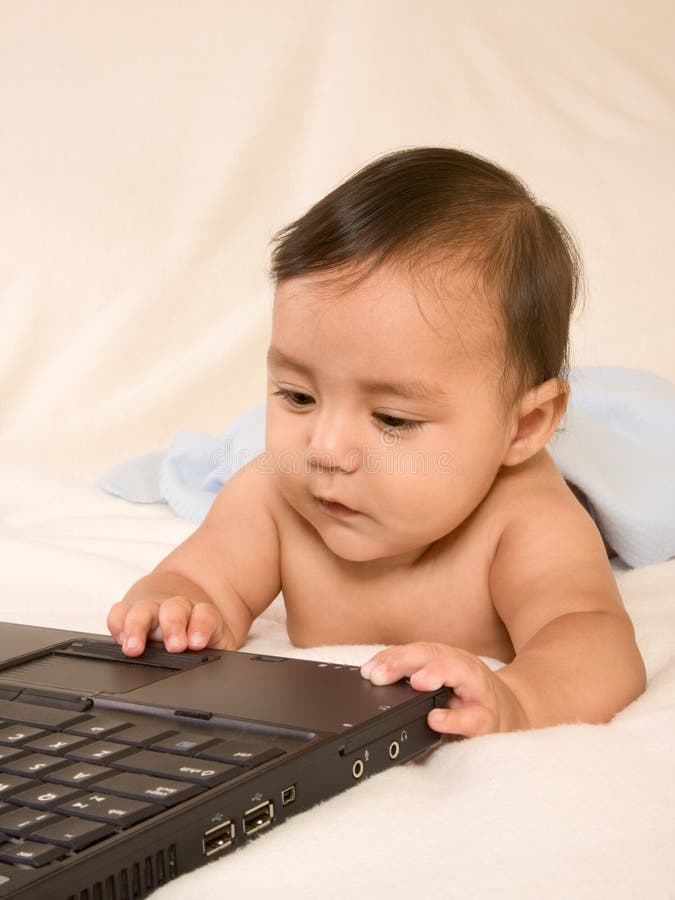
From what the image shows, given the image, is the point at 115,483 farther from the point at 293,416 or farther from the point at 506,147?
the point at 506,147

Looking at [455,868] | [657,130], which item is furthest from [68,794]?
[657,130]

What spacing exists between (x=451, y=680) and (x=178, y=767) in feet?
0.75

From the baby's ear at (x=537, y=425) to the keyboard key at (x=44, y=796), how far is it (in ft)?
1.98

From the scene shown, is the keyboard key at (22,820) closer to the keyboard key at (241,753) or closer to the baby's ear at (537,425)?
the keyboard key at (241,753)

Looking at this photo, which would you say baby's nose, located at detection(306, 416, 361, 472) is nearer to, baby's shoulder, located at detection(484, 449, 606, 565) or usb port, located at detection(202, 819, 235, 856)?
baby's shoulder, located at detection(484, 449, 606, 565)

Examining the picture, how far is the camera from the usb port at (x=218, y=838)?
64 centimetres

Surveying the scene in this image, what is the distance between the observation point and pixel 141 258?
94.8 inches

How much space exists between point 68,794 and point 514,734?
0.31 m

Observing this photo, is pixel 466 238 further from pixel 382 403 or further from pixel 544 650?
pixel 544 650

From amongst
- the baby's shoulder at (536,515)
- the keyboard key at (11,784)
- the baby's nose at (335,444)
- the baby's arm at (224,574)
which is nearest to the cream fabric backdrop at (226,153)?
the baby's arm at (224,574)

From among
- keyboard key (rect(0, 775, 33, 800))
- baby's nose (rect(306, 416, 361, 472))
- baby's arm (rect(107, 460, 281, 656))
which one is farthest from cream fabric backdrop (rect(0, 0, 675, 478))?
keyboard key (rect(0, 775, 33, 800))

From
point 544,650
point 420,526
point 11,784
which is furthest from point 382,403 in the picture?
point 11,784

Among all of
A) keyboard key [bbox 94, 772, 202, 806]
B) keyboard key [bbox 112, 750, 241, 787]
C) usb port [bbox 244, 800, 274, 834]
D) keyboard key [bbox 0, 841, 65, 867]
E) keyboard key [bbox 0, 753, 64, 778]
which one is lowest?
keyboard key [bbox 0, 841, 65, 867]

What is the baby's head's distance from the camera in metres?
1.00
